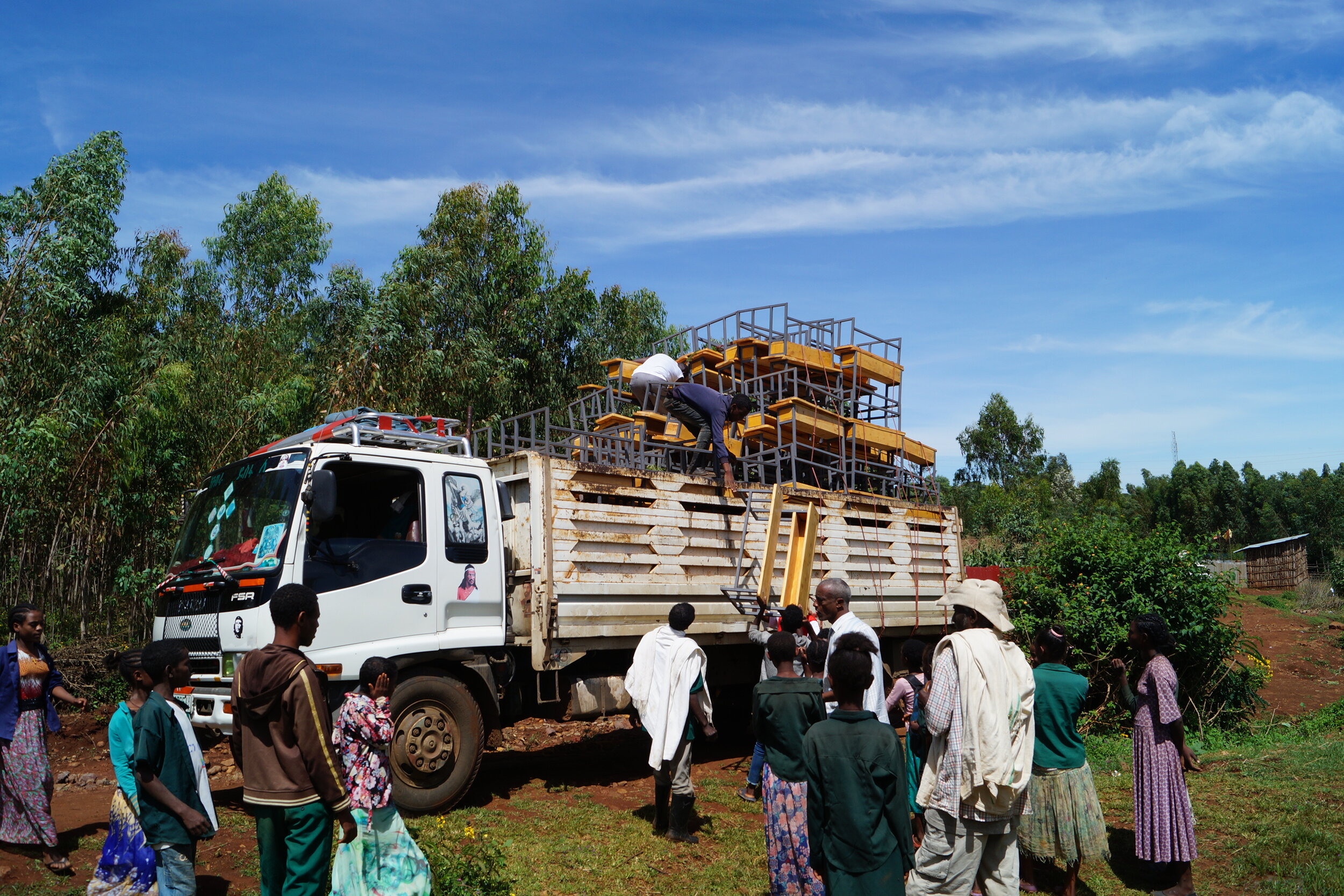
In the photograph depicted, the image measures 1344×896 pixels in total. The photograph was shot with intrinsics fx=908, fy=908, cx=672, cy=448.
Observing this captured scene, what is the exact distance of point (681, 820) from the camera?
6.21 meters

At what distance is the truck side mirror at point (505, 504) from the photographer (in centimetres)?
746

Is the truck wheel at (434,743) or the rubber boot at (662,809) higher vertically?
the truck wheel at (434,743)

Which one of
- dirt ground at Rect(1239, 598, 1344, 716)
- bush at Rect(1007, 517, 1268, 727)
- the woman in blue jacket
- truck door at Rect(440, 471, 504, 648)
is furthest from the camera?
dirt ground at Rect(1239, 598, 1344, 716)

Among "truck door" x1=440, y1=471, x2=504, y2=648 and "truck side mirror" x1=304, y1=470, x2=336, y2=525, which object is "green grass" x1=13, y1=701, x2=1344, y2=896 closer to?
"truck door" x1=440, y1=471, x2=504, y2=648

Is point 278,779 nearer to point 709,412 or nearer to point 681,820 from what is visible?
point 681,820

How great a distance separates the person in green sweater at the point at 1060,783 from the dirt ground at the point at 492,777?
10.3ft

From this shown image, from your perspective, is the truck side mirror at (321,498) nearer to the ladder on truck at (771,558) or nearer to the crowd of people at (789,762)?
the crowd of people at (789,762)

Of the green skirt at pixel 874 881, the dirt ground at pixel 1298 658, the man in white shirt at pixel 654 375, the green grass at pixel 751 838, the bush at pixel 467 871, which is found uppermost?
the man in white shirt at pixel 654 375

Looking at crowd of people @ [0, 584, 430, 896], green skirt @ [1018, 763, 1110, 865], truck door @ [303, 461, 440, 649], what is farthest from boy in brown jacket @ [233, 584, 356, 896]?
green skirt @ [1018, 763, 1110, 865]

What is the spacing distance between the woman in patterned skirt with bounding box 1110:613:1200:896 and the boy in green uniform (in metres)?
5.16

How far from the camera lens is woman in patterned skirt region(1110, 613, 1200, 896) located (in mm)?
5355

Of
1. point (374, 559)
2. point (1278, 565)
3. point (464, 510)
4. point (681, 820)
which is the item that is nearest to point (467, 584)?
point (464, 510)

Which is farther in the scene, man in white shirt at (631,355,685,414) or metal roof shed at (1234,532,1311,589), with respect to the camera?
metal roof shed at (1234,532,1311,589)

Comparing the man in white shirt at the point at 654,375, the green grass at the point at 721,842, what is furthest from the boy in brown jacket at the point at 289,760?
the man in white shirt at the point at 654,375
